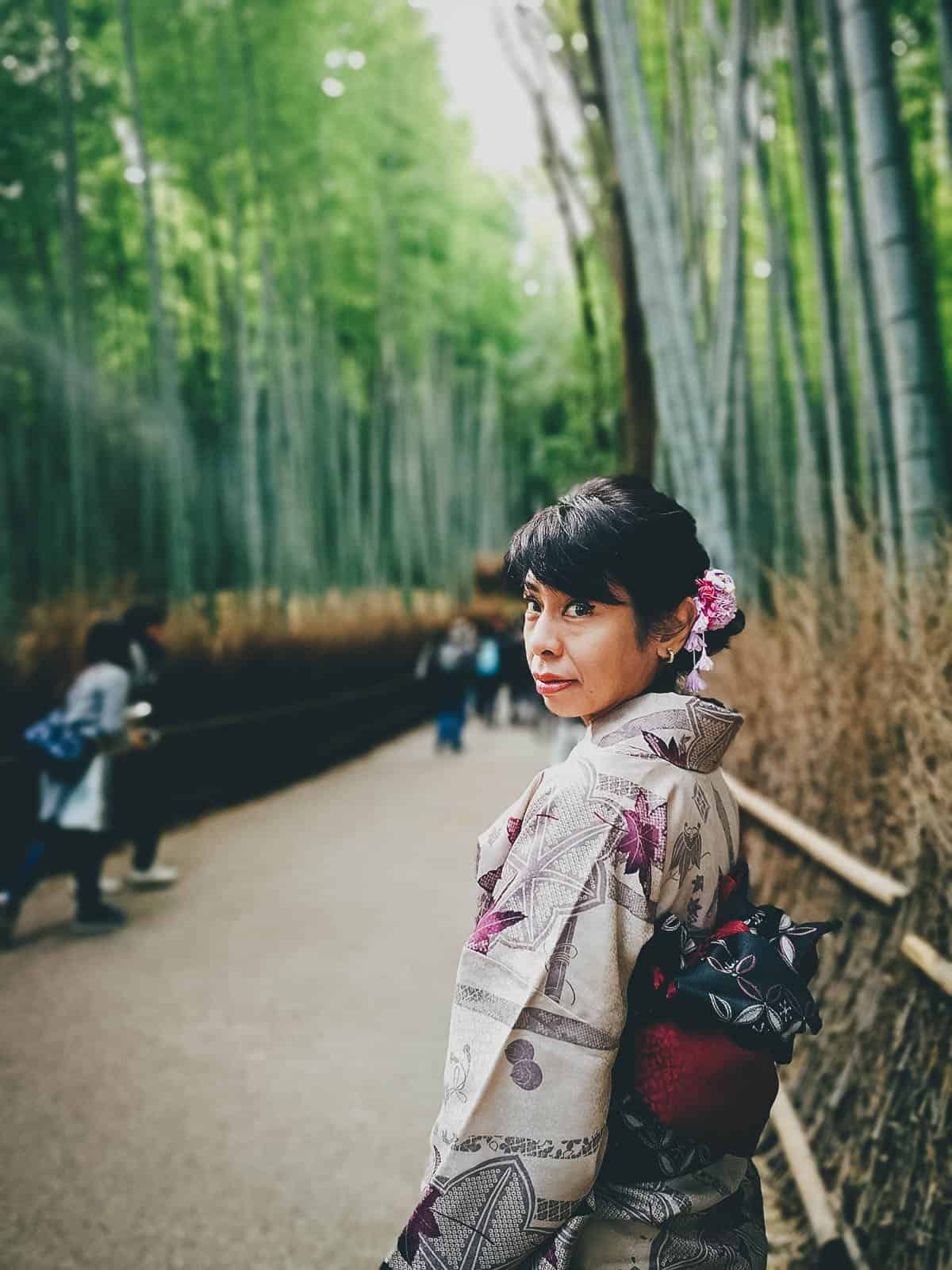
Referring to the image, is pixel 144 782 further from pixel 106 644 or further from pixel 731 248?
pixel 731 248

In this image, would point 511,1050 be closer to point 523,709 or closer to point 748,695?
point 748,695

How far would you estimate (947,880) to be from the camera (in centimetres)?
143

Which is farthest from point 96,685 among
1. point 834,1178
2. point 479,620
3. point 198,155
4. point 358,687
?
point 479,620

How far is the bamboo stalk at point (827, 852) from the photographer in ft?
5.45

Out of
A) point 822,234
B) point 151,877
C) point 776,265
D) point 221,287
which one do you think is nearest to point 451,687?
point 221,287

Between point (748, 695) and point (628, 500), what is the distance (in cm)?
228

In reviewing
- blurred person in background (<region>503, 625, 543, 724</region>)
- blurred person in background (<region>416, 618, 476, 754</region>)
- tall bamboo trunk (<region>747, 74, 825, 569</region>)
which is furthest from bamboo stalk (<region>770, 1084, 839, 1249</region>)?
blurred person in background (<region>503, 625, 543, 724</region>)

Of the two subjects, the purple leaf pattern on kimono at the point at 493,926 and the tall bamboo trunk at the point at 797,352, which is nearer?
the purple leaf pattern on kimono at the point at 493,926

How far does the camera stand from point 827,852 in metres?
1.98

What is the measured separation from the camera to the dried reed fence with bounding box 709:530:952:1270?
1.43m

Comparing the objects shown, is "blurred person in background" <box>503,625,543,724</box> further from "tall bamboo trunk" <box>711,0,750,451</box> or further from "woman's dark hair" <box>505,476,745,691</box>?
"woman's dark hair" <box>505,476,745,691</box>

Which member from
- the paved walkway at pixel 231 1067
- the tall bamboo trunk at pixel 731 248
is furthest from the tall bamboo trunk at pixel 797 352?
the paved walkway at pixel 231 1067

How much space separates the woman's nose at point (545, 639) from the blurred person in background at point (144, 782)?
3544 millimetres

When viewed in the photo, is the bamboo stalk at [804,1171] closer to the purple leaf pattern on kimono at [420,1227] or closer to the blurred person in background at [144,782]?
the purple leaf pattern on kimono at [420,1227]
